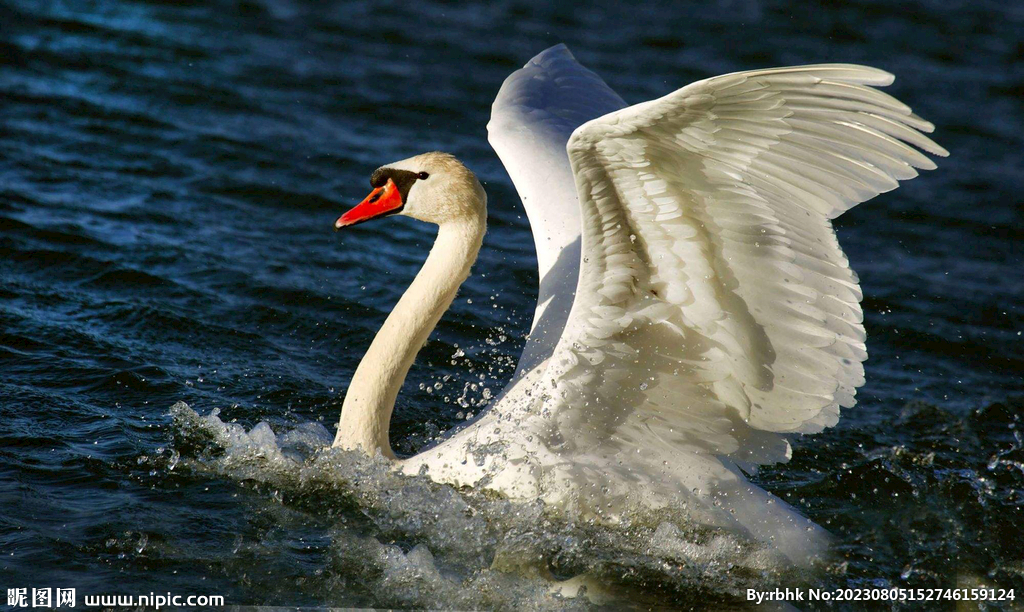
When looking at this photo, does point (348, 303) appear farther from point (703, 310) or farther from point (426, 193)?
point (703, 310)

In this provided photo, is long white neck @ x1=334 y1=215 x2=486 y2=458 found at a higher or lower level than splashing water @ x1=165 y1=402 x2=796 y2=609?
higher

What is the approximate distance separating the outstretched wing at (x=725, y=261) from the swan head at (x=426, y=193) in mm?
1002

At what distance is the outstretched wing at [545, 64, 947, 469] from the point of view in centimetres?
380

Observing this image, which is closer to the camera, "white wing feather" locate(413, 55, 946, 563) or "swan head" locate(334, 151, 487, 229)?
"white wing feather" locate(413, 55, 946, 563)

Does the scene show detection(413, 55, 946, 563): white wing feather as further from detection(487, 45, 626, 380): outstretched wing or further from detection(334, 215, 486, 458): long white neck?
detection(334, 215, 486, 458): long white neck

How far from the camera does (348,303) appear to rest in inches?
308

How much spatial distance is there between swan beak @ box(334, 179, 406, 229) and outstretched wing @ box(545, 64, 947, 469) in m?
1.23

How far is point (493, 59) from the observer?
12.8 meters

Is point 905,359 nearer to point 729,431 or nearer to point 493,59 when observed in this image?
point 729,431

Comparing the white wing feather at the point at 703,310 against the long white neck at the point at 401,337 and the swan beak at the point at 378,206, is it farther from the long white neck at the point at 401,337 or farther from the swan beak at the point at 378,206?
the swan beak at the point at 378,206

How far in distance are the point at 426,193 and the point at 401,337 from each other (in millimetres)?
723

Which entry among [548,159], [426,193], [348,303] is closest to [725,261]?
[426,193]

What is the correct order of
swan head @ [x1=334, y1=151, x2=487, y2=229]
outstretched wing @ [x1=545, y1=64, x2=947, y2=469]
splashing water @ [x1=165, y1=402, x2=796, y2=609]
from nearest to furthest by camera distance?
outstretched wing @ [x1=545, y1=64, x2=947, y2=469]
splashing water @ [x1=165, y1=402, x2=796, y2=609]
swan head @ [x1=334, y1=151, x2=487, y2=229]

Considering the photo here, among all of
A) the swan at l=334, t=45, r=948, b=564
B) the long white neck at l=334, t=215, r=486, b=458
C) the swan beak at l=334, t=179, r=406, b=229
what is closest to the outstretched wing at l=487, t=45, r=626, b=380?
the swan at l=334, t=45, r=948, b=564
